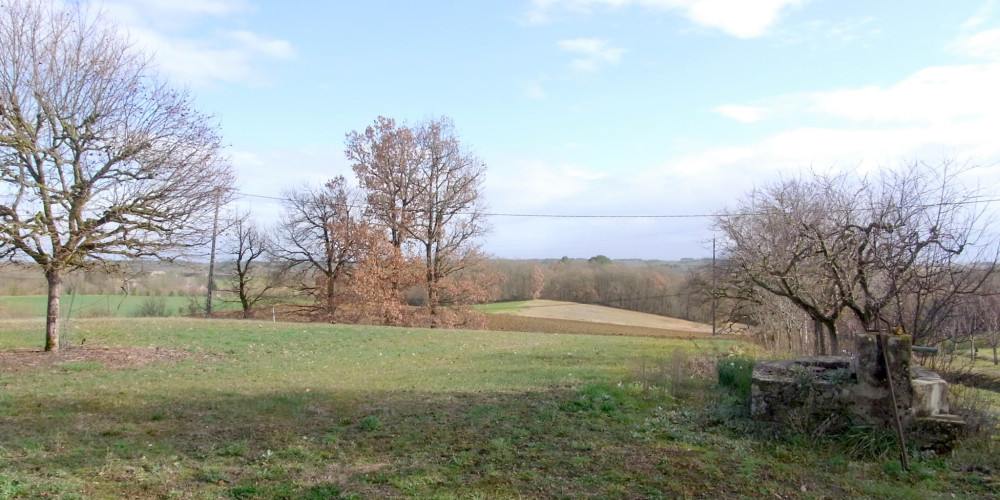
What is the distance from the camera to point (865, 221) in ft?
37.6

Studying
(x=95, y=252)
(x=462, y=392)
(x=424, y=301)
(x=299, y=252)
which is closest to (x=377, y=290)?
(x=424, y=301)

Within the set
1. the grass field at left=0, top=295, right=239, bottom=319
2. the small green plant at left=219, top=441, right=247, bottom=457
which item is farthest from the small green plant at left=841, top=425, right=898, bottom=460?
the grass field at left=0, top=295, right=239, bottom=319

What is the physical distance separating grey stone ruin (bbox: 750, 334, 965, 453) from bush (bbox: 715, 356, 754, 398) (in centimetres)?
179

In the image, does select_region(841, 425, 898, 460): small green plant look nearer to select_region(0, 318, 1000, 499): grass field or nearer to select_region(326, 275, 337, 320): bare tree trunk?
select_region(0, 318, 1000, 499): grass field

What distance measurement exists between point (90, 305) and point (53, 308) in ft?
26.0

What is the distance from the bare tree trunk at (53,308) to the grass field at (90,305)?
595 millimetres

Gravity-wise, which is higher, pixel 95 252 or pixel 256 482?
pixel 95 252

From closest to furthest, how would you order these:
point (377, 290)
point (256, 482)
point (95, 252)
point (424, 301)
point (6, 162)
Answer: point (256, 482), point (6, 162), point (95, 252), point (377, 290), point (424, 301)

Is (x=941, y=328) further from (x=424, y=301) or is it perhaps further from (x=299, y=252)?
(x=299, y=252)

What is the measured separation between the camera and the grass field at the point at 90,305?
1652 centimetres

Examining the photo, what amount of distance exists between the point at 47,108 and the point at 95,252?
2891mm

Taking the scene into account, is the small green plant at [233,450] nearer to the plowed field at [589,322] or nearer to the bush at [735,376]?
the bush at [735,376]

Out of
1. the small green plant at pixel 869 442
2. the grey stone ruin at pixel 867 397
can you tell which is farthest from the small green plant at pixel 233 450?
the small green plant at pixel 869 442

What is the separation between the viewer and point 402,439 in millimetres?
6309
